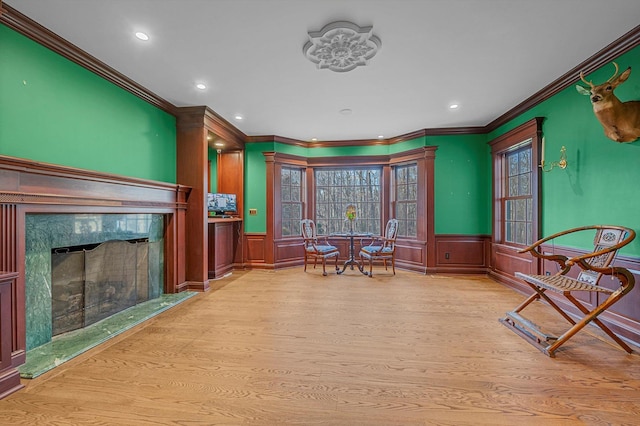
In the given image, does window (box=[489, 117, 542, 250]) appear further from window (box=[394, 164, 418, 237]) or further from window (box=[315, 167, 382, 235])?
window (box=[315, 167, 382, 235])

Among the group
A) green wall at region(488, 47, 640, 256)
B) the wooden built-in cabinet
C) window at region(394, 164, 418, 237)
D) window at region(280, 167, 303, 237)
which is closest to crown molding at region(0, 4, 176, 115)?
the wooden built-in cabinet

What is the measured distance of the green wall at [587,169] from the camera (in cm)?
247

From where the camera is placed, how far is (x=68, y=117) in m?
2.53

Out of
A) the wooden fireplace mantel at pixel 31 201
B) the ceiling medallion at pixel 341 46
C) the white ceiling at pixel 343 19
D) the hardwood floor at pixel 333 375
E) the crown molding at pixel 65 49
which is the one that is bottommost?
the hardwood floor at pixel 333 375

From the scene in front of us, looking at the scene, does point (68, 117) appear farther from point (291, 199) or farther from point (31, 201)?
point (291, 199)

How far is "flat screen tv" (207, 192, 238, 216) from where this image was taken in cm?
461

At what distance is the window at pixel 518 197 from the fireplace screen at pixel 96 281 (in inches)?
206

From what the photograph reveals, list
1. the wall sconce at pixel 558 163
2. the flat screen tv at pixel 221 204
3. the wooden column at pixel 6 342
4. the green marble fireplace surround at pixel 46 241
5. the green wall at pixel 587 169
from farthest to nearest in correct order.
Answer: the flat screen tv at pixel 221 204
the wall sconce at pixel 558 163
the green wall at pixel 587 169
the green marble fireplace surround at pixel 46 241
the wooden column at pixel 6 342

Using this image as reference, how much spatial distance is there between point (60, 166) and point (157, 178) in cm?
138

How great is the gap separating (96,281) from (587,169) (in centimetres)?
520

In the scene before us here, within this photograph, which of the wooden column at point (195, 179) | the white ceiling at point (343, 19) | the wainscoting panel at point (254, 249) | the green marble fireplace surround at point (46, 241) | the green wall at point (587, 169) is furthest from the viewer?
the wainscoting panel at point (254, 249)

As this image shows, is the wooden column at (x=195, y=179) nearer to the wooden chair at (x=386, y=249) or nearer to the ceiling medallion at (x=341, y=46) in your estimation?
the ceiling medallion at (x=341, y=46)

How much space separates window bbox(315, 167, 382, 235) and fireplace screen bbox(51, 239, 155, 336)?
353cm

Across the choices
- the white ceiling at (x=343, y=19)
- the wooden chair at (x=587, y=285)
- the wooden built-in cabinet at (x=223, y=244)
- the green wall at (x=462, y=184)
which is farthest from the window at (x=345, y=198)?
the wooden chair at (x=587, y=285)
